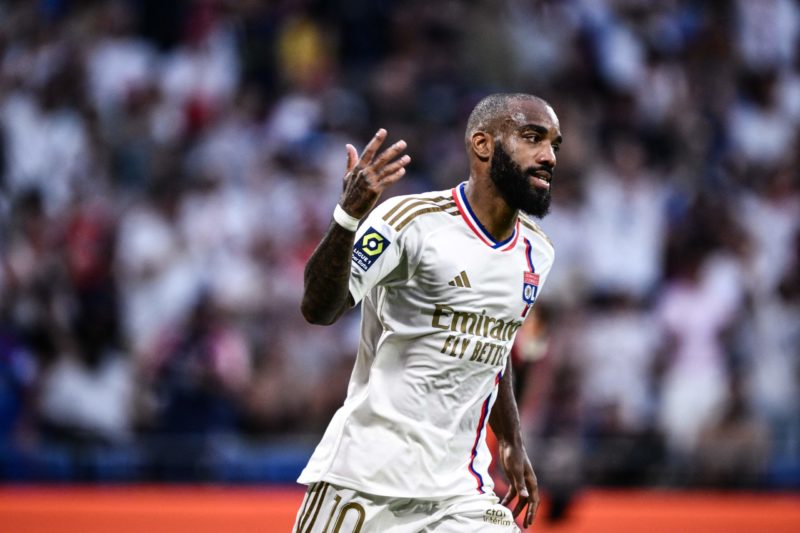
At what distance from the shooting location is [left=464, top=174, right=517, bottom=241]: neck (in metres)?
4.43

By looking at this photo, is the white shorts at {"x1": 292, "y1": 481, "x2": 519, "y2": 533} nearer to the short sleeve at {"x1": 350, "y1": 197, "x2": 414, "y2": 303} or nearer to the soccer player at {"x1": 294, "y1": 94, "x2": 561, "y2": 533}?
the soccer player at {"x1": 294, "y1": 94, "x2": 561, "y2": 533}

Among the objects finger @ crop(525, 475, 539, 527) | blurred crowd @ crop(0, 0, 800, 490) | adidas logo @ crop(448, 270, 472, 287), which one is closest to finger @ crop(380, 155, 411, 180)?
adidas logo @ crop(448, 270, 472, 287)

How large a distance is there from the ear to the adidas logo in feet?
1.47

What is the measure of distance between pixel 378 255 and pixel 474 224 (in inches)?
18.2

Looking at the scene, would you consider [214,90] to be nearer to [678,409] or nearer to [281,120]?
[281,120]

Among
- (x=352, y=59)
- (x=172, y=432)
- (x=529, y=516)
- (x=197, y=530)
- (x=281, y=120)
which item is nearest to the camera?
(x=529, y=516)

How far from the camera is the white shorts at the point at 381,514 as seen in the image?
4156 mm

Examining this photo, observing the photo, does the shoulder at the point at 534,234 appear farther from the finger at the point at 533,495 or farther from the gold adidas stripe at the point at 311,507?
the gold adidas stripe at the point at 311,507

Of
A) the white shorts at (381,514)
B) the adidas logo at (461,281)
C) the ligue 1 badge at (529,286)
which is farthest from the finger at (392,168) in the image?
the white shorts at (381,514)

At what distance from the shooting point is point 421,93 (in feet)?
40.1

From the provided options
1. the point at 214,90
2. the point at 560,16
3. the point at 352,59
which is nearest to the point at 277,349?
the point at 214,90

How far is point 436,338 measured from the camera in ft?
14.0

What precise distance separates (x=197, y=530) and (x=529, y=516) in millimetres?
4243

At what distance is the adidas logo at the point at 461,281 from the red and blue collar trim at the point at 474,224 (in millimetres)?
170
